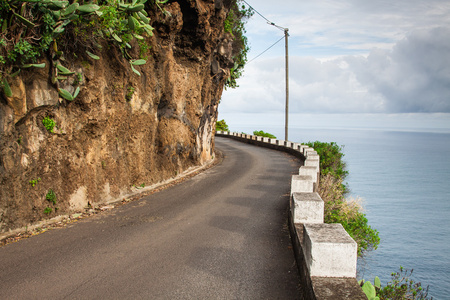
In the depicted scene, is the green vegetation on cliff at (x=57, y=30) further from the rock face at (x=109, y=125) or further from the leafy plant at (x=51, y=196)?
the leafy plant at (x=51, y=196)

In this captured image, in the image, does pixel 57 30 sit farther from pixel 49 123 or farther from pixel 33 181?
pixel 33 181

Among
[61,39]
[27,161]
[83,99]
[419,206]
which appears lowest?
[419,206]

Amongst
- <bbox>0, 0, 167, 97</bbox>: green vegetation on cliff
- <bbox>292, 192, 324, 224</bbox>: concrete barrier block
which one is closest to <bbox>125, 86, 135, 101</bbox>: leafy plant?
<bbox>0, 0, 167, 97</bbox>: green vegetation on cliff

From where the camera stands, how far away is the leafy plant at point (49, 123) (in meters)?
9.06

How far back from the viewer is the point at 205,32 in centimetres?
1809

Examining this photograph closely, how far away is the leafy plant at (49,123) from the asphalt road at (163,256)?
8.47 feet

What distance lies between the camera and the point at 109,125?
37.6ft

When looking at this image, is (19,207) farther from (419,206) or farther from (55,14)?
(419,206)

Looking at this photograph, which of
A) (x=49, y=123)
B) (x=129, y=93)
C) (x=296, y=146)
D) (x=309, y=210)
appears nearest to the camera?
(x=309, y=210)

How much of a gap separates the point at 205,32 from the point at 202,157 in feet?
22.6

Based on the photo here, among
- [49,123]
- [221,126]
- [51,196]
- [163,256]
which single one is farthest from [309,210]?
[221,126]

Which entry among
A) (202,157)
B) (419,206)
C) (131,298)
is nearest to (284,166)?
(202,157)

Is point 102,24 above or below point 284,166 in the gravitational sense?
above

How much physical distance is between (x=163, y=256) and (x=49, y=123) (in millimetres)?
4777
